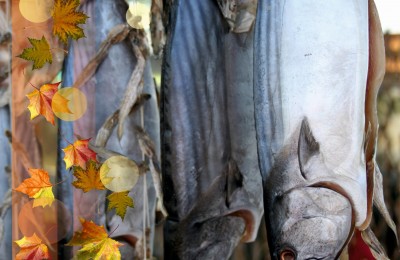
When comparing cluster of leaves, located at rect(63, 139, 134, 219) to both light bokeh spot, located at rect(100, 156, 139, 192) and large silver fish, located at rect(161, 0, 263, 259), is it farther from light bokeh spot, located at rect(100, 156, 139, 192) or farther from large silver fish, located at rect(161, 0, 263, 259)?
large silver fish, located at rect(161, 0, 263, 259)

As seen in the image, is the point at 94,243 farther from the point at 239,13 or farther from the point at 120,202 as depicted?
the point at 239,13

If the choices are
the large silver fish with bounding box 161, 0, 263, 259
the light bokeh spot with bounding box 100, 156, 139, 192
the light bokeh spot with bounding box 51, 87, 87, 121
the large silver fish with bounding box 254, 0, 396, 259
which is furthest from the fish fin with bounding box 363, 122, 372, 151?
the light bokeh spot with bounding box 51, 87, 87, 121

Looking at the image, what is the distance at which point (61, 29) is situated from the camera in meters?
2.30

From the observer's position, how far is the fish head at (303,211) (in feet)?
6.75

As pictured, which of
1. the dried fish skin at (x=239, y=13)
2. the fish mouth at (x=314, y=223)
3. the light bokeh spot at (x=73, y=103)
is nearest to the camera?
the fish mouth at (x=314, y=223)

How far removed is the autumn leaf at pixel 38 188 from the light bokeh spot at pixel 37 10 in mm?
445

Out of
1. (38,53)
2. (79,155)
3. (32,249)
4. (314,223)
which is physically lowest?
(32,249)

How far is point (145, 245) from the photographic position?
2.39 meters

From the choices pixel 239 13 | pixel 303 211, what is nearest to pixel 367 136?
pixel 303 211

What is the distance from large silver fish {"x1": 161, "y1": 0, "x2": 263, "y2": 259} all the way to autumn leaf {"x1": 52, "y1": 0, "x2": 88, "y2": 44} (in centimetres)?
26

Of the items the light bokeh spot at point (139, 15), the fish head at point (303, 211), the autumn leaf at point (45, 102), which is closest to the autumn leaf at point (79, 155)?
the autumn leaf at point (45, 102)

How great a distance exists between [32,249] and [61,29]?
0.63 metres

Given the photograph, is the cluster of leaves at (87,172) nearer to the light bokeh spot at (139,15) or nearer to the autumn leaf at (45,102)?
the autumn leaf at (45,102)

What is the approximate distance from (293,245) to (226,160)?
1.08 feet
